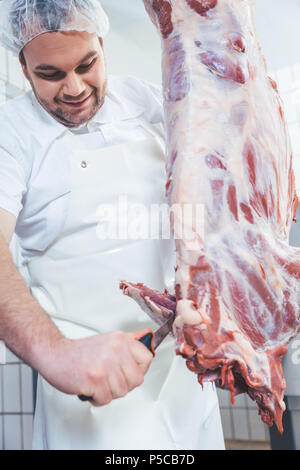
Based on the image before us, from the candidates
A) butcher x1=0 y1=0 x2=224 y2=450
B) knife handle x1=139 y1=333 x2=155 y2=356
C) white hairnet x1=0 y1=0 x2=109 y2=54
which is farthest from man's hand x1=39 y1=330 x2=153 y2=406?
white hairnet x1=0 y1=0 x2=109 y2=54

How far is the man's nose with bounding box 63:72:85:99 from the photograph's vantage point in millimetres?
790

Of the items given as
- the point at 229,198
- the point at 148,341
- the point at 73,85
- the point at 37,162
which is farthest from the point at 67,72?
the point at 148,341

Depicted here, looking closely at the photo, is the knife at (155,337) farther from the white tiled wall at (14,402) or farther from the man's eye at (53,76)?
the white tiled wall at (14,402)

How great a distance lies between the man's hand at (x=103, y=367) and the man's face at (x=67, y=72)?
455mm

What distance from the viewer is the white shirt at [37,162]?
80 cm

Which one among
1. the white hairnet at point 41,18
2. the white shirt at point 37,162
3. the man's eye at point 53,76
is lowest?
the white shirt at point 37,162

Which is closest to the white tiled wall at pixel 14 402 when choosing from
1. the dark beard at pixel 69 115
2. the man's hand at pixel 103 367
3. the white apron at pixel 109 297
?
the white apron at pixel 109 297

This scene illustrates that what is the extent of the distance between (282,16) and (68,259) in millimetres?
841

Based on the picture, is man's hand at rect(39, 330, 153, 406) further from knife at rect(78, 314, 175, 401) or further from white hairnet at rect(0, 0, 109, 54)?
white hairnet at rect(0, 0, 109, 54)

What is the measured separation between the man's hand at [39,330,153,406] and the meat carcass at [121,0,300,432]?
0.19 feet

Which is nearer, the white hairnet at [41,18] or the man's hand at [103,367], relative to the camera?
the man's hand at [103,367]

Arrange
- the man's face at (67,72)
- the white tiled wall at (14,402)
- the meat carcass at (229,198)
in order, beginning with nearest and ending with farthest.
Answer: the meat carcass at (229,198) < the man's face at (67,72) < the white tiled wall at (14,402)
